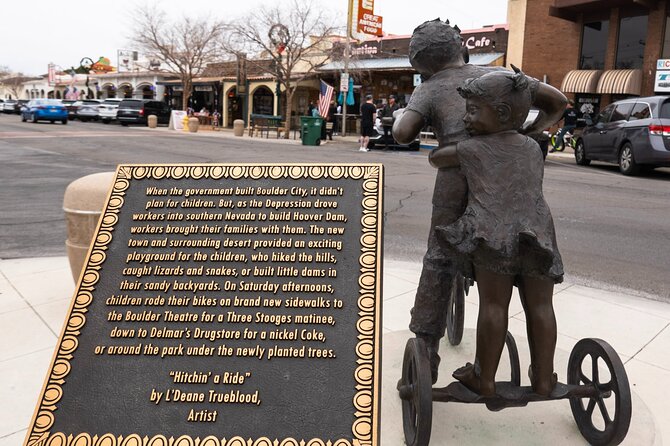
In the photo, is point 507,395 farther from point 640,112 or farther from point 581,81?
point 581,81

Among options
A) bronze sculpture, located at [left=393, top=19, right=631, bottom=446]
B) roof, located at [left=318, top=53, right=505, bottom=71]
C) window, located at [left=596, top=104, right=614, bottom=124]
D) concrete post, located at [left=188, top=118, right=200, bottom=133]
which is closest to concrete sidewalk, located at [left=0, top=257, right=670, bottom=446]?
bronze sculpture, located at [left=393, top=19, right=631, bottom=446]

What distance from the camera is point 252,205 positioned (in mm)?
2566

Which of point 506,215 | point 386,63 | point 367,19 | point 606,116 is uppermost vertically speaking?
point 367,19

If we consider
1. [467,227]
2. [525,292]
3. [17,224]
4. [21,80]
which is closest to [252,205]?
[467,227]

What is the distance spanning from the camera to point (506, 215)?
2.19 m

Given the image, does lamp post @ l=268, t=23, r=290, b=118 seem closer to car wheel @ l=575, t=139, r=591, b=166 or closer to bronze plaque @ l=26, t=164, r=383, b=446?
car wheel @ l=575, t=139, r=591, b=166

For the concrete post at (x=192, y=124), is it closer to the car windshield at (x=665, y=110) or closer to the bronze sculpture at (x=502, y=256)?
the car windshield at (x=665, y=110)

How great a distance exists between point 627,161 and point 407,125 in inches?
472

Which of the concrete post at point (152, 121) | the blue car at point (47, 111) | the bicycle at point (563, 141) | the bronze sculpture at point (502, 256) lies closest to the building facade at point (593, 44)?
the bicycle at point (563, 141)

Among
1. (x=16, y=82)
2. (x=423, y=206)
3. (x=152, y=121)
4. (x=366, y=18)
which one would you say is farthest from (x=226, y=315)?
(x=16, y=82)

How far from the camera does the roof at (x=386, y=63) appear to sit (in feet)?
78.2

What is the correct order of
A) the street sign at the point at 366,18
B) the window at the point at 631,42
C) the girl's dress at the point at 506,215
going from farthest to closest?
1. the street sign at the point at 366,18
2. the window at the point at 631,42
3. the girl's dress at the point at 506,215

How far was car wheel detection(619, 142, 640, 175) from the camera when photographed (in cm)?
1251

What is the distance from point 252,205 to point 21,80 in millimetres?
101067
